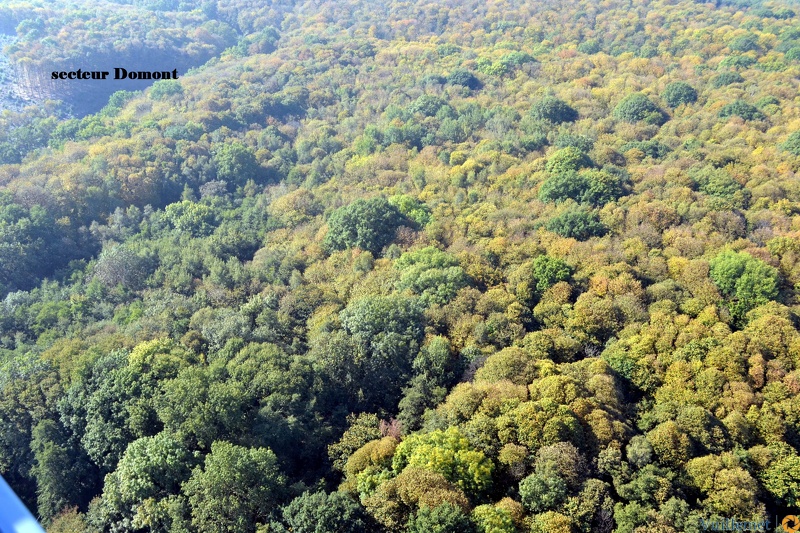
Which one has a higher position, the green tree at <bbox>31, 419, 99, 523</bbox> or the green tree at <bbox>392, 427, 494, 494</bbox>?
the green tree at <bbox>392, 427, 494, 494</bbox>

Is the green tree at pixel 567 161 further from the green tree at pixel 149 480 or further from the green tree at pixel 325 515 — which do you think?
the green tree at pixel 149 480

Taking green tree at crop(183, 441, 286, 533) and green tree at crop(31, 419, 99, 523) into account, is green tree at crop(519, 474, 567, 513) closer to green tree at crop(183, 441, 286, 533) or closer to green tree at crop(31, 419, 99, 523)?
green tree at crop(183, 441, 286, 533)

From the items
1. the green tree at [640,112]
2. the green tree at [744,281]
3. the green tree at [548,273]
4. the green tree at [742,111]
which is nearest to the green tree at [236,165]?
the green tree at [548,273]

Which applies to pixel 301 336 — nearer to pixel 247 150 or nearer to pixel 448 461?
pixel 448 461

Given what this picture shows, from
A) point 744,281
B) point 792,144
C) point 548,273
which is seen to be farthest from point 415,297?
point 792,144

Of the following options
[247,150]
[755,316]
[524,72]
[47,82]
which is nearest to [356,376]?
[755,316]

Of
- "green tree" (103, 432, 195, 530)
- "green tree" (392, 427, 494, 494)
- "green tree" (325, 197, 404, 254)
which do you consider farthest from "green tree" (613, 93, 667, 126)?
"green tree" (103, 432, 195, 530)

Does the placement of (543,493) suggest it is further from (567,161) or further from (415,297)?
(567,161)

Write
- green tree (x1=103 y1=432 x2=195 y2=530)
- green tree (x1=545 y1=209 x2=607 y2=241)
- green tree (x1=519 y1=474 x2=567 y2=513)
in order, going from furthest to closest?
green tree (x1=545 y1=209 x2=607 y2=241) < green tree (x1=103 y1=432 x2=195 y2=530) < green tree (x1=519 y1=474 x2=567 y2=513)
